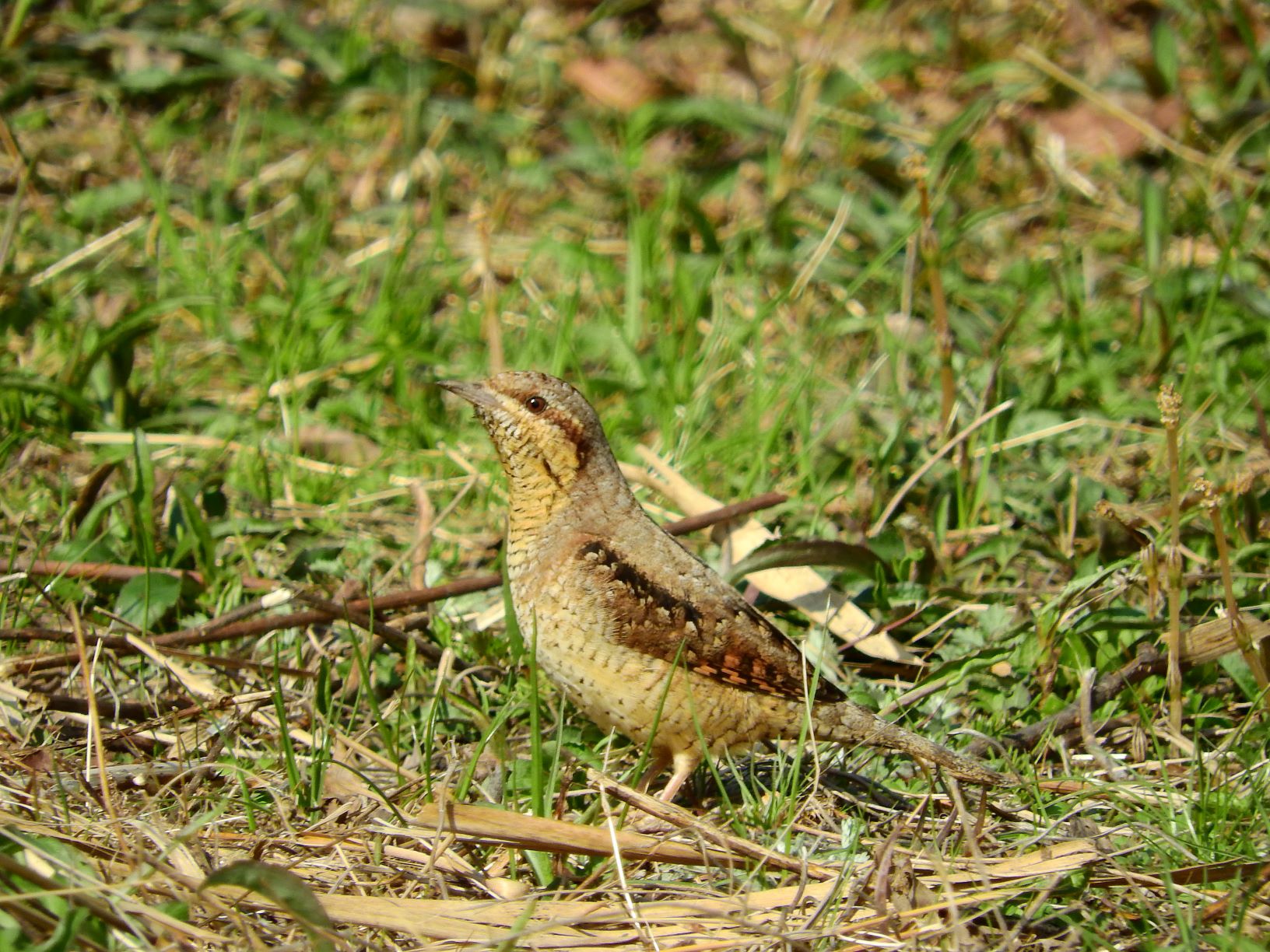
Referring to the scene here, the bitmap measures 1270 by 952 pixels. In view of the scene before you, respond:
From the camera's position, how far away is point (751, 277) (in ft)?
19.6

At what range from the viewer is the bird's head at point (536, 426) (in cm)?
374

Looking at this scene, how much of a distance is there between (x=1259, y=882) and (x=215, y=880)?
2294mm

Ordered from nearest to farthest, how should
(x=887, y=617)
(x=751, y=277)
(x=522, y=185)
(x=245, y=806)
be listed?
1. (x=245, y=806)
2. (x=887, y=617)
3. (x=751, y=277)
4. (x=522, y=185)

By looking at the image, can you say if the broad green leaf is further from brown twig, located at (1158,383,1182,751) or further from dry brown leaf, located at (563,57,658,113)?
dry brown leaf, located at (563,57,658,113)

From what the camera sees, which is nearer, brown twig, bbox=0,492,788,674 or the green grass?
the green grass

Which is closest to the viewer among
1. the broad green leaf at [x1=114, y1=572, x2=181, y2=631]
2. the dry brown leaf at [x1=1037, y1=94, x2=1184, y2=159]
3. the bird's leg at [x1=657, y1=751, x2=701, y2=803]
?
the bird's leg at [x1=657, y1=751, x2=701, y2=803]

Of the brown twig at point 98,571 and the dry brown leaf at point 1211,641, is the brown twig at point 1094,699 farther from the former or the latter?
the brown twig at point 98,571

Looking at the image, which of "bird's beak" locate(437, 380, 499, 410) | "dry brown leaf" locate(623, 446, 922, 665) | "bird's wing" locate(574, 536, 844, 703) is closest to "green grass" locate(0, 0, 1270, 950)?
"dry brown leaf" locate(623, 446, 922, 665)

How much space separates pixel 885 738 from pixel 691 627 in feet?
Result: 2.00

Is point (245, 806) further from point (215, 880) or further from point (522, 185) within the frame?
point (522, 185)

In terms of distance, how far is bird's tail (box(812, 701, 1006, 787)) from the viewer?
3.33m

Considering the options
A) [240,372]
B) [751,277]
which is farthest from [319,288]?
[751,277]

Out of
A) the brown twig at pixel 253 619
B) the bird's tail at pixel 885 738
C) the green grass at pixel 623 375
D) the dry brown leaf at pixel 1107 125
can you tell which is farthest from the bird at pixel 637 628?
the dry brown leaf at pixel 1107 125

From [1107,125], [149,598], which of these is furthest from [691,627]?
[1107,125]
